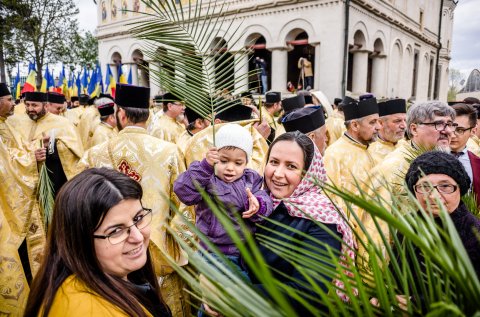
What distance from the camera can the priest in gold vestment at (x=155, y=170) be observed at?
3146 millimetres

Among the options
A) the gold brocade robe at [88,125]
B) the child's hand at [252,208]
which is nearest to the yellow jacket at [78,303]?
the child's hand at [252,208]

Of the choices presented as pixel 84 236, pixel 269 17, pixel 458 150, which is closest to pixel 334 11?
pixel 269 17

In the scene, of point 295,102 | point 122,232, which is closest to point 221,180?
point 122,232

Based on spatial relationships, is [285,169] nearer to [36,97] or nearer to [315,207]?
[315,207]

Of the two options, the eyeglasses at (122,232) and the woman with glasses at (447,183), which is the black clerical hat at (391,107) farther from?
the eyeglasses at (122,232)

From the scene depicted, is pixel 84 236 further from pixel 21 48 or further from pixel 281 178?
pixel 21 48

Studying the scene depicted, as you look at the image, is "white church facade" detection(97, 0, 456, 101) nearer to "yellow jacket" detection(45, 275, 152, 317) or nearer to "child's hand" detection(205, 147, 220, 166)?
"child's hand" detection(205, 147, 220, 166)

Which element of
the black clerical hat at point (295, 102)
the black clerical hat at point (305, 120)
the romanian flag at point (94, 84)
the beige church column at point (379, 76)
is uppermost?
the beige church column at point (379, 76)

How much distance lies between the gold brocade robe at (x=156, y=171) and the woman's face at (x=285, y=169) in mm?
1297

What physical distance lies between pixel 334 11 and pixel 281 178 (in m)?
15.8

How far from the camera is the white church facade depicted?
54.0 ft

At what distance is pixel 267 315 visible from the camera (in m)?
0.60

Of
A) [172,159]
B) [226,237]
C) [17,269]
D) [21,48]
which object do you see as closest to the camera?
[226,237]

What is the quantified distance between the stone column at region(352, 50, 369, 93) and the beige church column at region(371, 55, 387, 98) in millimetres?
2065
